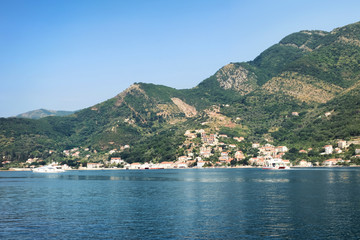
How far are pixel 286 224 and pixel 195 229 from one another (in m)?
12.7

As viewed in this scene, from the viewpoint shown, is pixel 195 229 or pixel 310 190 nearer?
pixel 195 229

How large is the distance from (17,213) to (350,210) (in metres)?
54.8

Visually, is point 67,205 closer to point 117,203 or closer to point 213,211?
point 117,203

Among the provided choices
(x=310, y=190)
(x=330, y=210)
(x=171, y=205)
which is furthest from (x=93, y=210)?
(x=310, y=190)

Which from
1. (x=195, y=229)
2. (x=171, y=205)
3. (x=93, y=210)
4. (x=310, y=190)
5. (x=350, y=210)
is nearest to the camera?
(x=195, y=229)

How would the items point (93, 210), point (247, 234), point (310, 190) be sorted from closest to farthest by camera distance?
point (247, 234)
point (93, 210)
point (310, 190)

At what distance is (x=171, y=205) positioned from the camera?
229 ft

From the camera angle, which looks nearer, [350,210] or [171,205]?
[350,210]

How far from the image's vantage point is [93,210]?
6525 centimetres

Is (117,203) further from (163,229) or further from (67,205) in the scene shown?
(163,229)

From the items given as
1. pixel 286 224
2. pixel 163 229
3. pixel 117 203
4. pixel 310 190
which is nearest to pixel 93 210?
pixel 117 203

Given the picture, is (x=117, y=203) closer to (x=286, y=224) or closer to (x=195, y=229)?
(x=195, y=229)

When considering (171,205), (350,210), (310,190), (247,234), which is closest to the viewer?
(247,234)

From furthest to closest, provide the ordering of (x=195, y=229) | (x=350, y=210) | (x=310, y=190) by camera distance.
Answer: (x=310, y=190) → (x=350, y=210) → (x=195, y=229)
